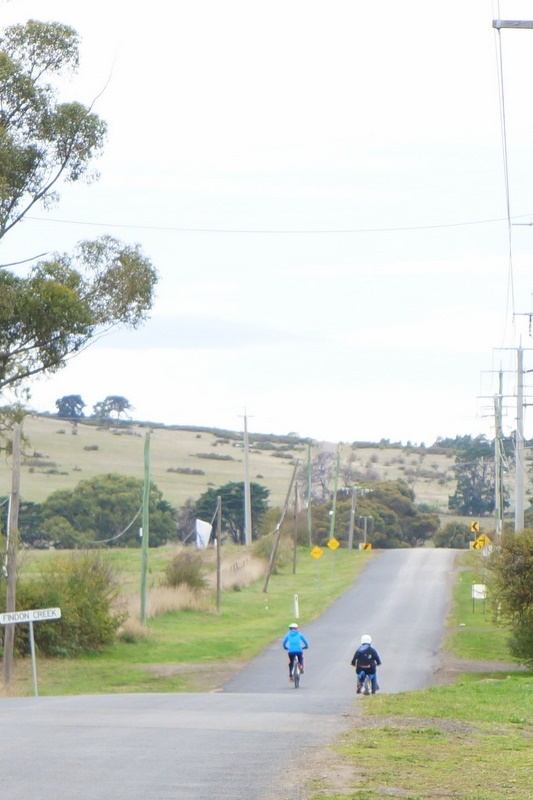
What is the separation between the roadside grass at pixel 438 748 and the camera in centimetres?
1007

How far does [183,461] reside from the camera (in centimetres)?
12800

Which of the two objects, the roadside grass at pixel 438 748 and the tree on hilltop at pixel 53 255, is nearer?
the roadside grass at pixel 438 748

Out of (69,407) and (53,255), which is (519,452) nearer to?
(53,255)

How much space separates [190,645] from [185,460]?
90.5 m

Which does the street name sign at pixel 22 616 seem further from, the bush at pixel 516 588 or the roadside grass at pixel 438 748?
the bush at pixel 516 588

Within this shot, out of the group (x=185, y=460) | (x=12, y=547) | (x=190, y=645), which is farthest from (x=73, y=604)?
(x=185, y=460)

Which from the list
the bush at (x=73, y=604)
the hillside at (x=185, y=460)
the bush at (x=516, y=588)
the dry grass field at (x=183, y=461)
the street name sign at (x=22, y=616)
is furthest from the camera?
the hillside at (x=185, y=460)

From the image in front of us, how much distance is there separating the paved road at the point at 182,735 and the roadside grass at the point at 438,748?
0.58 metres

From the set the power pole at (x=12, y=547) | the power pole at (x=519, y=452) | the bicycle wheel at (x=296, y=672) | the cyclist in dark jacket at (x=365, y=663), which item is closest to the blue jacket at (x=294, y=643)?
the bicycle wheel at (x=296, y=672)

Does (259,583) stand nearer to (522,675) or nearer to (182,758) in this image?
(522,675)

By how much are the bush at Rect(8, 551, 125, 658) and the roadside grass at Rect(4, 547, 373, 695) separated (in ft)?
1.78

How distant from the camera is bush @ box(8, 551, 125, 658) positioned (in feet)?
117

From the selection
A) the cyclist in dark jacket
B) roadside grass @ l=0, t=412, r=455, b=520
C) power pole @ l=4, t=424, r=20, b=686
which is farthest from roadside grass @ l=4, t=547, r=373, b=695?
roadside grass @ l=0, t=412, r=455, b=520

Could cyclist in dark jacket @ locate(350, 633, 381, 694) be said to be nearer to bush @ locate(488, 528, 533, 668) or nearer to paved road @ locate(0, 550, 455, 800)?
paved road @ locate(0, 550, 455, 800)
